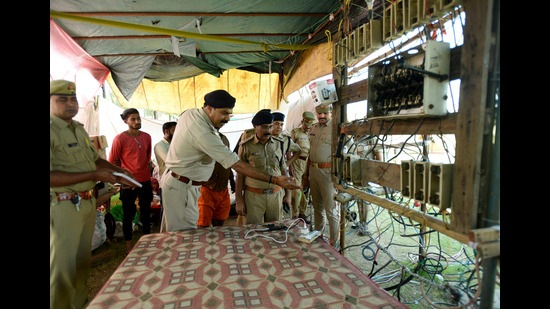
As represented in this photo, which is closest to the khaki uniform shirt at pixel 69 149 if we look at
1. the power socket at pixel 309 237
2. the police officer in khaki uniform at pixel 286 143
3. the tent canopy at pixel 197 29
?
the tent canopy at pixel 197 29

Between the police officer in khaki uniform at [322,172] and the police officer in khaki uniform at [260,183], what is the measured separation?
2.50 ft

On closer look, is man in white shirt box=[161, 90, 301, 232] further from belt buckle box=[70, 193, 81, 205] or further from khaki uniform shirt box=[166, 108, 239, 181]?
belt buckle box=[70, 193, 81, 205]

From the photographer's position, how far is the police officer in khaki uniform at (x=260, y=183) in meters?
2.32

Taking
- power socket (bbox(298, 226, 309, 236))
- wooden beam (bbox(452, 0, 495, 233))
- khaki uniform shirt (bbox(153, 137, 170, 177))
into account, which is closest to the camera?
wooden beam (bbox(452, 0, 495, 233))

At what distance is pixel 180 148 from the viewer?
187cm

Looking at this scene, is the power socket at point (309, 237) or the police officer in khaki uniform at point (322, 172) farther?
the police officer in khaki uniform at point (322, 172)

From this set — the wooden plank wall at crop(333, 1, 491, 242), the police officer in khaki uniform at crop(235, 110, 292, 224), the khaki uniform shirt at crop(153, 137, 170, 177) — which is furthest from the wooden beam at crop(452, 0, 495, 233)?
the khaki uniform shirt at crop(153, 137, 170, 177)

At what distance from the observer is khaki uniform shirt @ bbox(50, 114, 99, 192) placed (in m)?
0.82

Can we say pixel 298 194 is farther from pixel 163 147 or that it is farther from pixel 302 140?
pixel 163 147

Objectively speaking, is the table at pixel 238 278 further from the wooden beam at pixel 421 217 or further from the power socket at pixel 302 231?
the wooden beam at pixel 421 217

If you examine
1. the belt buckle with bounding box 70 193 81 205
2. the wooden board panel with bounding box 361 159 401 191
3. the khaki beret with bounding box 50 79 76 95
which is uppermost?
the khaki beret with bounding box 50 79 76 95
